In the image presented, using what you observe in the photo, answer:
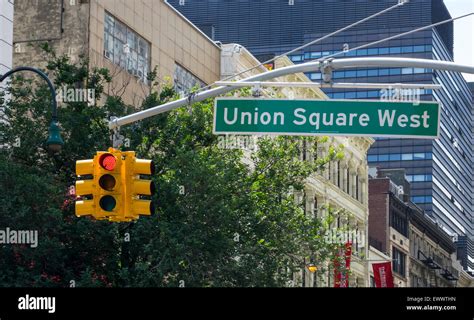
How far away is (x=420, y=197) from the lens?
162 meters

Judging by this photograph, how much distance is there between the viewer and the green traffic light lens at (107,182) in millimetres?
20672

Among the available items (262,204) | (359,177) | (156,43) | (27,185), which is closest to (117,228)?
(27,185)

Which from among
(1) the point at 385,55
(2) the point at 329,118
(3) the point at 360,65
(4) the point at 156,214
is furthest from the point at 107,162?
(1) the point at 385,55

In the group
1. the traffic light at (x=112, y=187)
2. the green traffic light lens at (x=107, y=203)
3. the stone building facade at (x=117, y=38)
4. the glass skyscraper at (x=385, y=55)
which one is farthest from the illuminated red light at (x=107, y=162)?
the glass skyscraper at (x=385, y=55)

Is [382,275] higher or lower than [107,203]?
higher

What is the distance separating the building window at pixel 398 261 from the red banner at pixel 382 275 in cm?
1344

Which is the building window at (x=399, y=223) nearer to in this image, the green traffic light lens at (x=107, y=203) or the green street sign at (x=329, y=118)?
the green traffic light lens at (x=107, y=203)

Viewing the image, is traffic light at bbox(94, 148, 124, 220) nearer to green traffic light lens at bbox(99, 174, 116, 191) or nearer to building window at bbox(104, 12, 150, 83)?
green traffic light lens at bbox(99, 174, 116, 191)

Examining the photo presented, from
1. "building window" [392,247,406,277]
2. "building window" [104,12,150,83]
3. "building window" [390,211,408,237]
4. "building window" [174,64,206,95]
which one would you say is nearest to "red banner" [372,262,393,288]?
"building window" [392,247,406,277]

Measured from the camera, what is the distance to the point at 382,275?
80.9 m

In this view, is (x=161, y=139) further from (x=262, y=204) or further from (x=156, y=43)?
(x=156, y=43)

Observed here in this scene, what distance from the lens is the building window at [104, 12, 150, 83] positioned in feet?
170

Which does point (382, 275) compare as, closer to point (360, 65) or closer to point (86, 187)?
point (86, 187)

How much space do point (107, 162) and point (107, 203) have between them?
743mm
